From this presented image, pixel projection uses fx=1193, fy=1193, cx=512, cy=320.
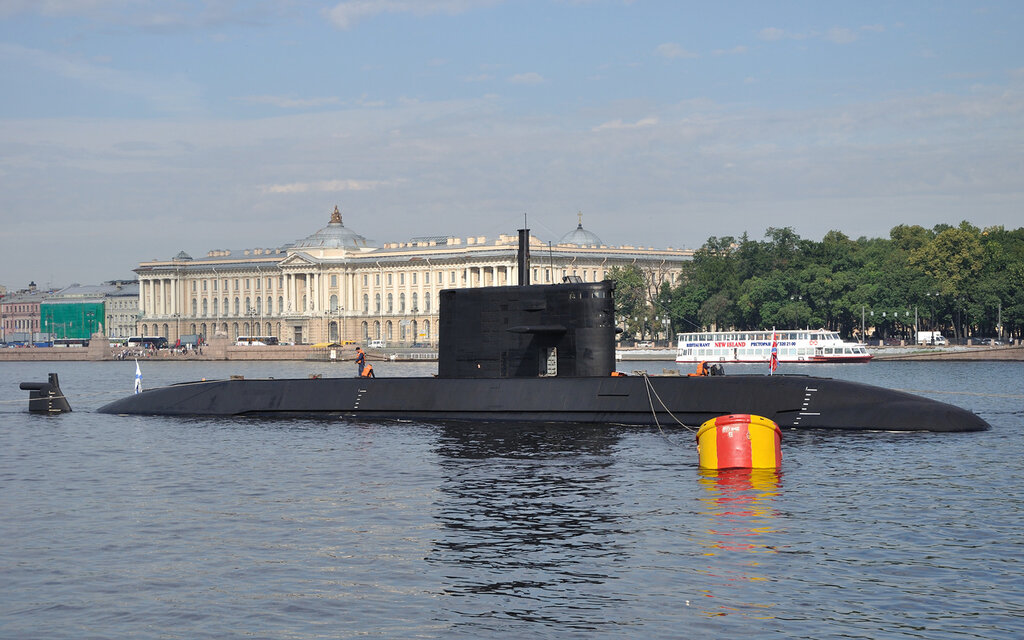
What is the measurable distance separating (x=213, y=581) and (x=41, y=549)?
4.22m

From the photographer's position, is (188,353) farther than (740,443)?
Yes

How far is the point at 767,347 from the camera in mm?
115938

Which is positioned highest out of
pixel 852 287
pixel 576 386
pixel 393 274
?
pixel 393 274

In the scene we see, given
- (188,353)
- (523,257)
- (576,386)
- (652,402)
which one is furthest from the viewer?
(188,353)

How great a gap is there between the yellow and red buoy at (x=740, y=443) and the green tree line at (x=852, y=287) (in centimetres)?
10112

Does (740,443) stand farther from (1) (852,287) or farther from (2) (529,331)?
(1) (852,287)

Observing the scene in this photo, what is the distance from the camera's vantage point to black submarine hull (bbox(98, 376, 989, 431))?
109ft

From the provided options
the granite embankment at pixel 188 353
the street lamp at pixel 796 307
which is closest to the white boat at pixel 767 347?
the street lamp at pixel 796 307

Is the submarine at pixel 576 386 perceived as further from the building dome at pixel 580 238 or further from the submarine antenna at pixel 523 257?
the building dome at pixel 580 238

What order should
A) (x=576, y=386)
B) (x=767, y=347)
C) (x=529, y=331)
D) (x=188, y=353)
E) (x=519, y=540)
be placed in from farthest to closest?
(x=188, y=353)
(x=767, y=347)
(x=529, y=331)
(x=576, y=386)
(x=519, y=540)

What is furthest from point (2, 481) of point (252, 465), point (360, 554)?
point (360, 554)

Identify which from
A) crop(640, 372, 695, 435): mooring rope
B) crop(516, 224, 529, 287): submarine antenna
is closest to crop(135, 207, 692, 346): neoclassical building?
crop(516, 224, 529, 287): submarine antenna

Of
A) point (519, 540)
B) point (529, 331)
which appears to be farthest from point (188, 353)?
point (519, 540)

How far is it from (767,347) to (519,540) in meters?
99.5
